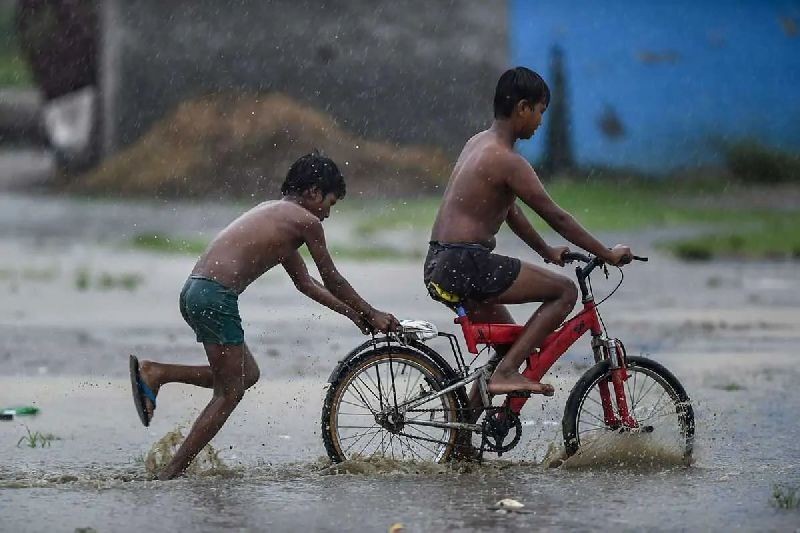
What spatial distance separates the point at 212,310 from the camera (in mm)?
7477

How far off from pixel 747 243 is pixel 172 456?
15.3m

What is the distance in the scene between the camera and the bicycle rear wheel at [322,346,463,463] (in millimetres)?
7691

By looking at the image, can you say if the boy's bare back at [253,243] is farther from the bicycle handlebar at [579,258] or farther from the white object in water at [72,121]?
the white object in water at [72,121]

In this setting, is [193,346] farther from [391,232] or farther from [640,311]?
[391,232]

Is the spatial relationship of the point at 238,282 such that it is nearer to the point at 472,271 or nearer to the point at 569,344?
the point at 472,271

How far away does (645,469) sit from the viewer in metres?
7.88

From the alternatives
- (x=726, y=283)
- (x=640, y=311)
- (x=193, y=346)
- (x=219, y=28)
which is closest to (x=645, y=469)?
(x=193, y=346)

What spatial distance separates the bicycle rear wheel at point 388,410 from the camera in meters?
7.69

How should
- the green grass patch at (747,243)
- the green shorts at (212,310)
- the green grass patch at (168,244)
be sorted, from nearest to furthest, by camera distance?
the green shorts at (212,310), the green grass patch at (747,243), the green grass patch at (168,244)

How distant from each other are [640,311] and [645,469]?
7272 mm

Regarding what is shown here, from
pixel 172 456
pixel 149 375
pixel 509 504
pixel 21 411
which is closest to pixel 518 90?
pixel 509 504

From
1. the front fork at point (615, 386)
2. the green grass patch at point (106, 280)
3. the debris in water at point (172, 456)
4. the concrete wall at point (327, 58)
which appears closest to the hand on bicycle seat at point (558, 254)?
the front fork at point (615, 386)

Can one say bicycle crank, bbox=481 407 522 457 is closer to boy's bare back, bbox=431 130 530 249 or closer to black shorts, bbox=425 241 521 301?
black shorts, bbox=425 241 521 301

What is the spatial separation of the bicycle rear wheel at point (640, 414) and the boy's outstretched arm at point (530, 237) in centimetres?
56
